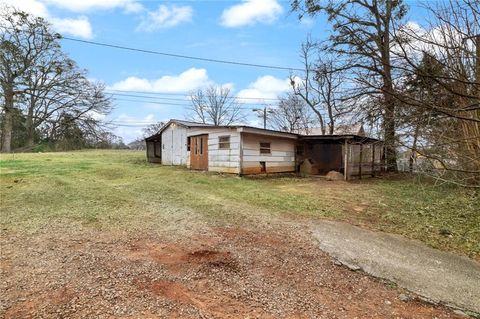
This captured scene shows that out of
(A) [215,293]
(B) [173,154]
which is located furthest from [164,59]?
(A) [215,293]

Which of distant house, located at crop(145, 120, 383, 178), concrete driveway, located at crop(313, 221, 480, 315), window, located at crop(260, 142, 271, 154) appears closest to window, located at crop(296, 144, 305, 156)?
distant house, located at crop(145, 120, 383, 178)

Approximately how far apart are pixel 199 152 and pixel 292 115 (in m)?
19.7

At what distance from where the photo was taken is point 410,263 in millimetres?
4211

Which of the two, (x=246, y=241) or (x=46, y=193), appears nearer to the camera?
Answer: (x=246, y=241)

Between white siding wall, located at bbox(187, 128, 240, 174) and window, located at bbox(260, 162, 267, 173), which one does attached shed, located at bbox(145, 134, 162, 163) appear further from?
window, located at bbox(260, 162, 267, 173)

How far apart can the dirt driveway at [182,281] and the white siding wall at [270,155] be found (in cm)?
868

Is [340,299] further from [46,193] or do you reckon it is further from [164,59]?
[164,59]

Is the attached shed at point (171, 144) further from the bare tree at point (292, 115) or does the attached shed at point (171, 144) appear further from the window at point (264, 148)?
the bare tree at point (292, 115)

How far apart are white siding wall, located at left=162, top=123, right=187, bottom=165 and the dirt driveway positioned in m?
11.8

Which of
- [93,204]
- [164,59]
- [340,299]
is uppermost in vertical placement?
[164,59]

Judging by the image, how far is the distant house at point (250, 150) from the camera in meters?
13.2

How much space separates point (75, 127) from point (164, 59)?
1450 centimetres

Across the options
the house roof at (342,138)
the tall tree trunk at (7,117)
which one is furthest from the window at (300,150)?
the tall tree trunk at (7,117)

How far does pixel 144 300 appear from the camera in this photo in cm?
289
